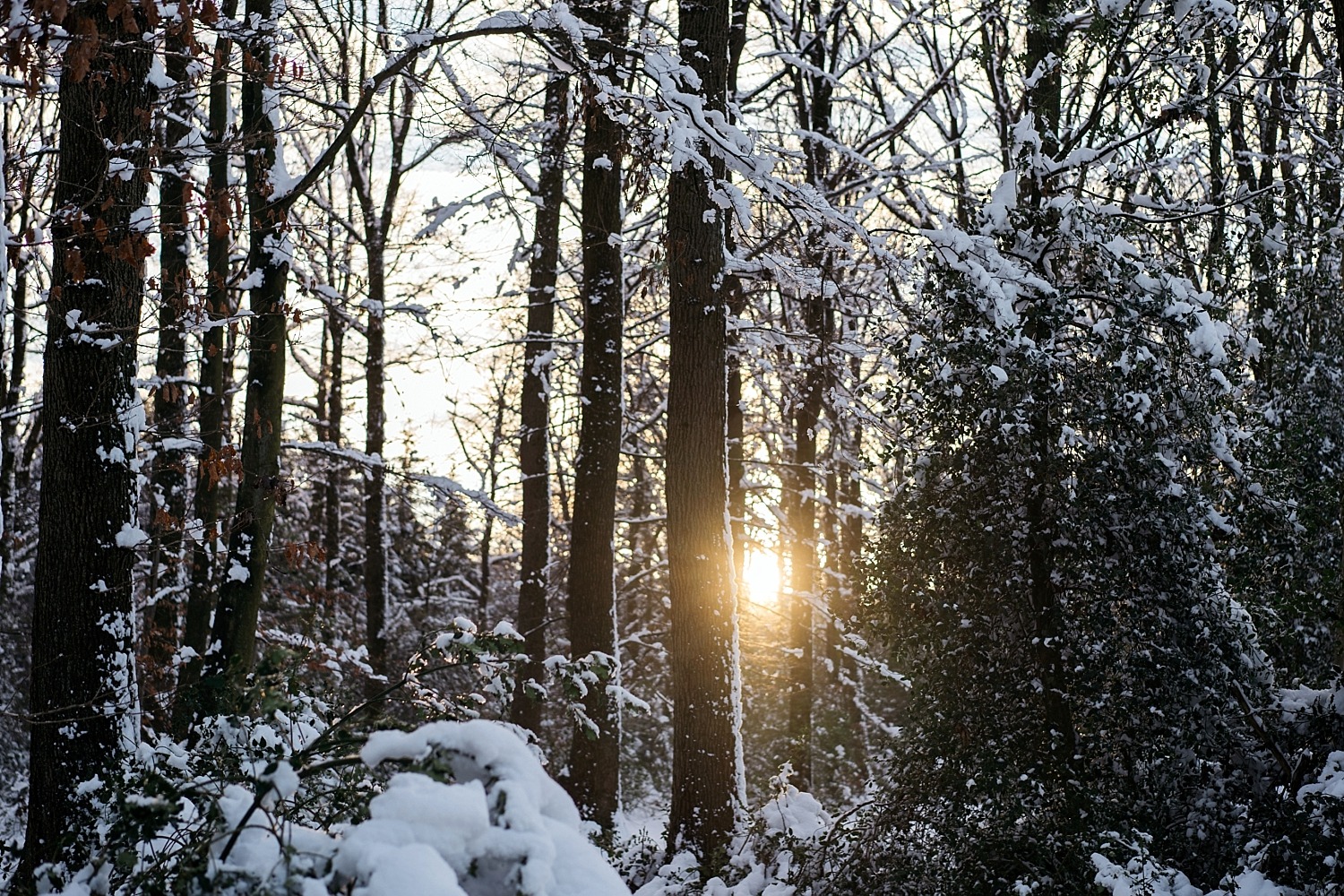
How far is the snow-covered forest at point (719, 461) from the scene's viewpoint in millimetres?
4566

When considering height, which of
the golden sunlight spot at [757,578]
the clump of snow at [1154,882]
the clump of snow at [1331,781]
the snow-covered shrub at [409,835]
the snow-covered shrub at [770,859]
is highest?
the snow-covered shrub at [409,835]

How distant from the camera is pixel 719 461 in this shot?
7.72m

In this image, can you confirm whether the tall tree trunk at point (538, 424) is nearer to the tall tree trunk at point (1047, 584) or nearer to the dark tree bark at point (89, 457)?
the tall tree trunk at point (1047, 584)

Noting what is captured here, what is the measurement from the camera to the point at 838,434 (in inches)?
570

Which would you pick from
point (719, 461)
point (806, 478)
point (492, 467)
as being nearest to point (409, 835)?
point (719, 461)

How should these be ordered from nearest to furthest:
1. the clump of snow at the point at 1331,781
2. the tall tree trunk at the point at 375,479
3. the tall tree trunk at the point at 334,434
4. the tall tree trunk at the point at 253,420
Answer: the clump of snow at the point at 1331,781, the tall tree trunk at the point at 253,420, the tall tree trunk at the point at 375,479, the tall tree trunk at the point at 334,434

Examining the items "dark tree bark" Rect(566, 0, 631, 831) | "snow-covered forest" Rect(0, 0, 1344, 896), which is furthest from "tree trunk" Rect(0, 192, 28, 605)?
"dark tree bark" Rect(566, 0, 631, 831)

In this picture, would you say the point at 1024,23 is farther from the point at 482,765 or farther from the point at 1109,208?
the point at 482,765

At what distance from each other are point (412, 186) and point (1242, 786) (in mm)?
15691

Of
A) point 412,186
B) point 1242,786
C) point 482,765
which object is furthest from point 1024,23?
point 412,186

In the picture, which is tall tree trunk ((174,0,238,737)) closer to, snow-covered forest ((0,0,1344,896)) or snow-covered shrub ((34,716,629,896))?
snow-covered forest ((0,0,1344,896))

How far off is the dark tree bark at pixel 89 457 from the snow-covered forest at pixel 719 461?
22 mm

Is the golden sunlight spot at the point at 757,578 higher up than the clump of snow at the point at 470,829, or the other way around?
the clump of snow at the point at 470,829

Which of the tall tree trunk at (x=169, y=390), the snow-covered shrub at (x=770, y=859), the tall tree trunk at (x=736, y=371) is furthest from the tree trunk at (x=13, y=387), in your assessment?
the snow-covered shrub at (x=770, y=859)
